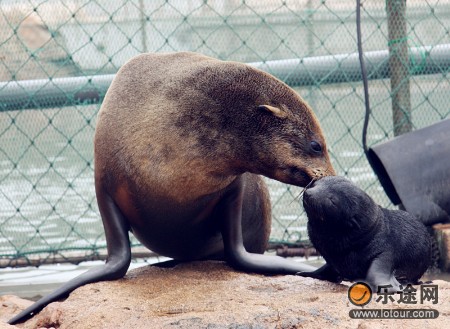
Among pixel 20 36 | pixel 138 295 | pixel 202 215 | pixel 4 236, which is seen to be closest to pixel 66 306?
pixel 138 295

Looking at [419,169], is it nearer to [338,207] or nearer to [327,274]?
[327,274]

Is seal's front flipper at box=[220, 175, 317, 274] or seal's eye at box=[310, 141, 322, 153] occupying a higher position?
seal's eye at box=[310, 141, 322, 153]

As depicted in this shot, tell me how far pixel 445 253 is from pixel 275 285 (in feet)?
4.71

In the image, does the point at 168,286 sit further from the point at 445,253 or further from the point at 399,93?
the point at 399,93

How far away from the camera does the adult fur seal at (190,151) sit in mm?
3643

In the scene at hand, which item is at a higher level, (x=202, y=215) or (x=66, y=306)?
(x=202, y=215)

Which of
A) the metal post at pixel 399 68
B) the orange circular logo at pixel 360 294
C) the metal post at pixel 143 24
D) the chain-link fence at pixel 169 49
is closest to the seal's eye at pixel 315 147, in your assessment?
the orange circular logo at pixel 360 294

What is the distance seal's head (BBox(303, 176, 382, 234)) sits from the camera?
11.1ft

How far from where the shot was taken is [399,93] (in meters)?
5.13

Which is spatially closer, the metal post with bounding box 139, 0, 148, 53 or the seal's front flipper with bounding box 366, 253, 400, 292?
the seal's front flipper with bounding box 366, 253, 400, 292

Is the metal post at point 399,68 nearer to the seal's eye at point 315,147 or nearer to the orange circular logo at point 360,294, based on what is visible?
the seal's eye at point 315,147

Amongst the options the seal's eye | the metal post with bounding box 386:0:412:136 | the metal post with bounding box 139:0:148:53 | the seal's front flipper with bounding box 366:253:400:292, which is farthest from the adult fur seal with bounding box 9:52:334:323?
the metal post with bounding box 386:0:412:136

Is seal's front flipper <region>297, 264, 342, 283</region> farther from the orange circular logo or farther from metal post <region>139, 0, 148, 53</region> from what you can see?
metal post <region>139, 0, 148, 53</region>

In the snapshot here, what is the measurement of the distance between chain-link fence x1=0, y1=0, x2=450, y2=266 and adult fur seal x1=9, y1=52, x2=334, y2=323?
1.21 metres
